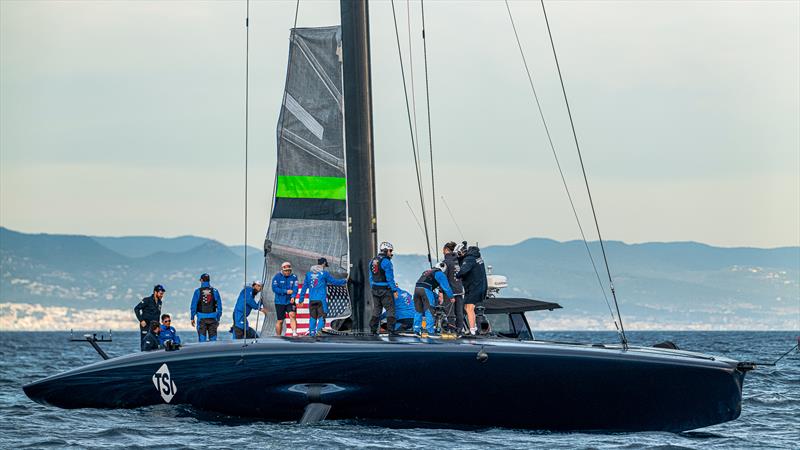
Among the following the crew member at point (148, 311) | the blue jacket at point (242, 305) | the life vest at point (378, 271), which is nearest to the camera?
the life vest at point (378, 271)

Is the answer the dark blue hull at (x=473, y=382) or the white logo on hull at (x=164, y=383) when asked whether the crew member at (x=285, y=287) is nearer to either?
the white logo on hull at (x=164, y=383)

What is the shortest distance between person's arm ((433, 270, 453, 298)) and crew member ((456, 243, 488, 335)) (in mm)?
185

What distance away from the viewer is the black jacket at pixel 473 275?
15.5 metres

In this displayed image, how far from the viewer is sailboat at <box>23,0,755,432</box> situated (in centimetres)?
1365

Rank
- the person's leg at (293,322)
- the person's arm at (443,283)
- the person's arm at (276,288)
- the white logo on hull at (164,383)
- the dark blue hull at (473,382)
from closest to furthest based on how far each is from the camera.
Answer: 1. the dark blue hull at (473,382)
2. the white logo on hull at (164,383)
3. the person's arm at (443,283)
4. the person's leg at (293,322)
5. the person's arm at (276,288)

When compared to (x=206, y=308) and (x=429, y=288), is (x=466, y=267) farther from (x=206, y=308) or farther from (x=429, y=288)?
(x=206, y=308)

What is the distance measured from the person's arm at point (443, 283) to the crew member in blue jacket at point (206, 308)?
413 centimetres

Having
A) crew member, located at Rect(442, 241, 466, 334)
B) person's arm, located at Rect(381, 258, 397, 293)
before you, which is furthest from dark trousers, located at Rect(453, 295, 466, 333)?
person's arm, located at Rect(381, 258, 397, 293)

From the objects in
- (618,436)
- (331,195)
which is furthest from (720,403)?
(331,195)

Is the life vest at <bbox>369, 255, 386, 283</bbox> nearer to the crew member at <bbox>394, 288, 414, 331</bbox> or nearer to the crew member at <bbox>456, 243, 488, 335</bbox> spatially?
the crew member at <bbox>394, 288, 414, 331</bbox>

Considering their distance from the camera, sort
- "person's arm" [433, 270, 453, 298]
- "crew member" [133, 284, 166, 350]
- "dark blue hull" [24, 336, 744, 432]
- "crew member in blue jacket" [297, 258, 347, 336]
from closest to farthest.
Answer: "dark blue hull" [24, 336, 744, 432]
"person's arm" [433, 270, 453, 298]
"crew member in blue jacket" [297, 258, 347, 336]
"crew member" [133, 284, 166, 350]

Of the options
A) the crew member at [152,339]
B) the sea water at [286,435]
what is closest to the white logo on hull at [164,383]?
the sea water at [286,435]

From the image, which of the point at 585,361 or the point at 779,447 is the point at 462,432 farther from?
the point at 779,447

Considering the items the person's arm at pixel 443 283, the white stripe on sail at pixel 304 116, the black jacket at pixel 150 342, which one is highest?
the white stripe on sail at pixel 304 116
